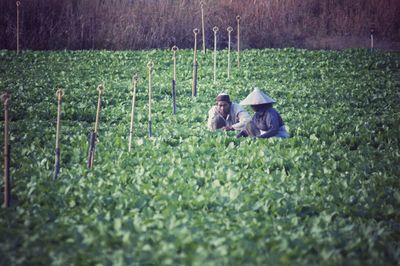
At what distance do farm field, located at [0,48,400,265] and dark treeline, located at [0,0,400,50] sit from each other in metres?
12.4

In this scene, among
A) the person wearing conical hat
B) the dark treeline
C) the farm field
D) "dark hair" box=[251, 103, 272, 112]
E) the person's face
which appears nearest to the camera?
the farm field

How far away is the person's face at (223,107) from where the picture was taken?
13.5 m

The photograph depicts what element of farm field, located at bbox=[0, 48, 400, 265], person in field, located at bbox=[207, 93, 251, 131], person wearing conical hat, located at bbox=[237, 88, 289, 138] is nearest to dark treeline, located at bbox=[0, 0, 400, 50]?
farm field, located at bbox=[0, 48, 400, 265]

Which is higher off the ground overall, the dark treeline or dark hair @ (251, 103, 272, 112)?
the dark treeline

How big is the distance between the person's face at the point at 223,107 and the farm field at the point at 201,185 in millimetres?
516

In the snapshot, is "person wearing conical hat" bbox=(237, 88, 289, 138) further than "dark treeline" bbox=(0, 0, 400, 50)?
No

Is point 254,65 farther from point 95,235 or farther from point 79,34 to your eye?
point 95,235

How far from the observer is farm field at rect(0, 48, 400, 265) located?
21.2 ft

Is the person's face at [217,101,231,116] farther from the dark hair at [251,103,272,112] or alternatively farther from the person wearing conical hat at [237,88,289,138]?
the dark hair at [251,103,272,112]

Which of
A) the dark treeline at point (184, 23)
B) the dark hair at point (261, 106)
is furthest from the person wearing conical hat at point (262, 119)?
the dark treeline at point (184, 23)

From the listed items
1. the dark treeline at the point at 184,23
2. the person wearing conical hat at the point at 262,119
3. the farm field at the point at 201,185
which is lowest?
the farm field at the point at 201,185

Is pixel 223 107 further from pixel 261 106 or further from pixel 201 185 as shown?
pixel 201 185

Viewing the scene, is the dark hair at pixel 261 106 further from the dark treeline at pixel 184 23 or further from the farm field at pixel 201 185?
the dark treeline at pixel 184 23

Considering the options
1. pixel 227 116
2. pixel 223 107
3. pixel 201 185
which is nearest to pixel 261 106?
pixel 223 107
